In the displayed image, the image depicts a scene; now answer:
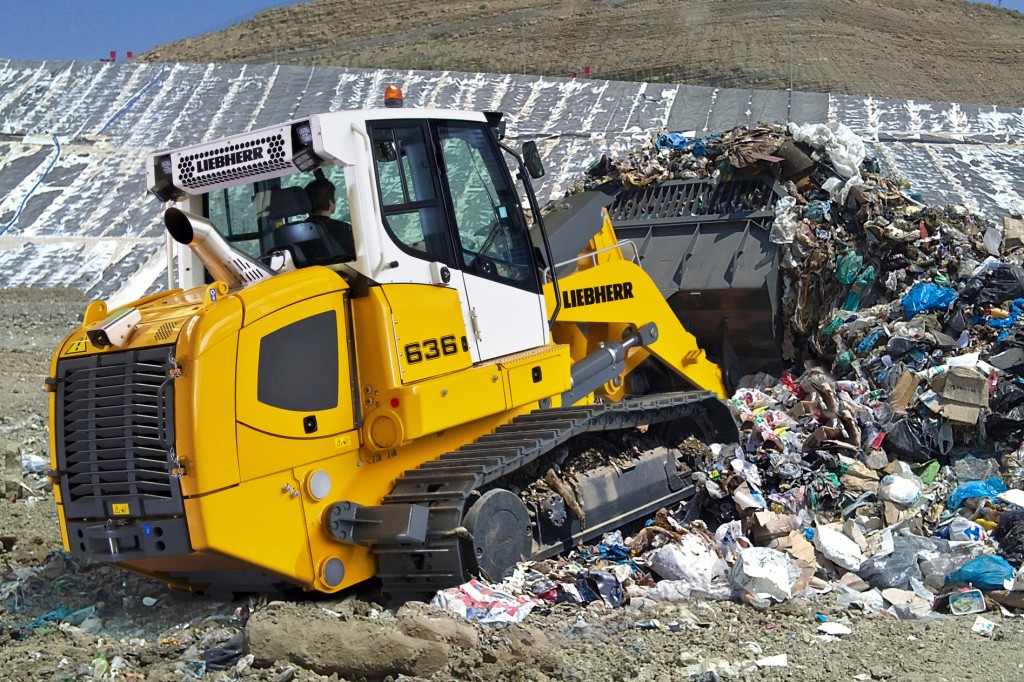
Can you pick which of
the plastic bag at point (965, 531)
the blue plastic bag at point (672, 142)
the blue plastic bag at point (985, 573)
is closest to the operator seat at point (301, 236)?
the blue plastic bag at point (985, 573)

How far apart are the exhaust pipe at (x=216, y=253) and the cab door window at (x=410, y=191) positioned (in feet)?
2.06

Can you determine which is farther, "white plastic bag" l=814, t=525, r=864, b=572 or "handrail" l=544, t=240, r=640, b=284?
"handrail" l=544, t=240, r=640, b=284

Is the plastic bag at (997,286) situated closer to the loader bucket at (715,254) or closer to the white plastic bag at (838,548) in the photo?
the loader bucket at (715,254)

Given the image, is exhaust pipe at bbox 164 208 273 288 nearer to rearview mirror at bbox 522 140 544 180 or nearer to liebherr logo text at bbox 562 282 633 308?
rearview mirror at bbox 522 140 544 180

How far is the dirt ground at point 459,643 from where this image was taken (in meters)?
4.08

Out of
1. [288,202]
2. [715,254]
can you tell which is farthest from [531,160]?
[715,254]

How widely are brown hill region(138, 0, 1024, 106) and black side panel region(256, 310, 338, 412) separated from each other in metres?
28.4

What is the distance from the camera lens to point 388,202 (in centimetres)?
484

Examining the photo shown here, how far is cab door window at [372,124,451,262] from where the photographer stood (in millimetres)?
4871

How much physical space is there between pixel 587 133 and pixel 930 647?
1567 cm

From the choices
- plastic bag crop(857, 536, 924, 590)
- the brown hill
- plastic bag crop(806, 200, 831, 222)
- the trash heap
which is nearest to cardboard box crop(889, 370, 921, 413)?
the trash heap

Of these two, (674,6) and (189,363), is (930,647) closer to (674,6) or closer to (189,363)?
(189,363)

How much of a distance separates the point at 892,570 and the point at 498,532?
1969 mm

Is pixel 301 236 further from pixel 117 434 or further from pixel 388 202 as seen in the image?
pixel 117 434
